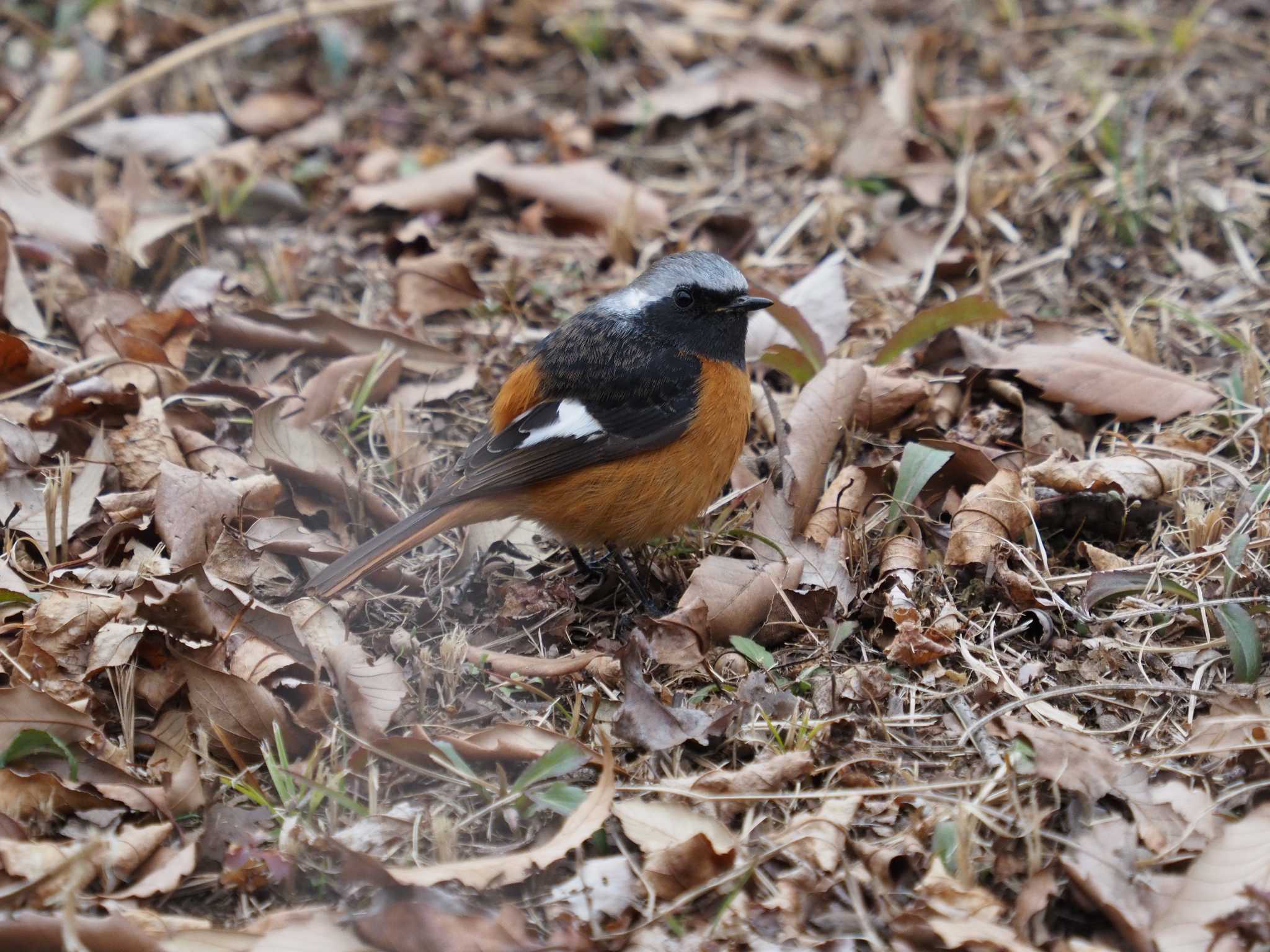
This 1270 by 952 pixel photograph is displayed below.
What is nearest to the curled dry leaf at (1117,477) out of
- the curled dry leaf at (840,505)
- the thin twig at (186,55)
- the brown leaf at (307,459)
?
the curled dry leaf at (840,505)

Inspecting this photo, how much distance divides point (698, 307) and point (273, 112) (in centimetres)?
389

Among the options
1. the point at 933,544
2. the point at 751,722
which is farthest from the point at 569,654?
the point at 933,544

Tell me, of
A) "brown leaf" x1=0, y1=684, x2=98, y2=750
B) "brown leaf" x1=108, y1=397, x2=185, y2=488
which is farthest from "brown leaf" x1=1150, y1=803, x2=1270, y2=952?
"brown leaf" x1=108, y1=397, x2=185, y2=488

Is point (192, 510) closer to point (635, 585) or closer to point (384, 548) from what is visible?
point (384, 548)

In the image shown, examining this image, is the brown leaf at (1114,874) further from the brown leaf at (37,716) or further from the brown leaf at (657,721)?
the brown leaf at (37,716)

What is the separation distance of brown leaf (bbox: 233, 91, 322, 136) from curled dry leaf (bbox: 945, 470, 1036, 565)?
493cm

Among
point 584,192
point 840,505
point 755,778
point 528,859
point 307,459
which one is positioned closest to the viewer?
point 528,859

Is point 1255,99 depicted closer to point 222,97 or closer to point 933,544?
point 933,544

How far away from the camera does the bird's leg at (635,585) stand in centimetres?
419

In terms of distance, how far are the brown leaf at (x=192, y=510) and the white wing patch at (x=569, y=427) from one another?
1.03 m

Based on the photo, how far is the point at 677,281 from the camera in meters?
4.53

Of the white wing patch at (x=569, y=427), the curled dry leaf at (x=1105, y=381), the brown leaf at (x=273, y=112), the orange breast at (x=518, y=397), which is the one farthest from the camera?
the brown leaf at (x=273, y=112)

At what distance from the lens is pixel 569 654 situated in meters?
3.87

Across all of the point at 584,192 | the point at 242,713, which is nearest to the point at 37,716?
the point at 242,713
